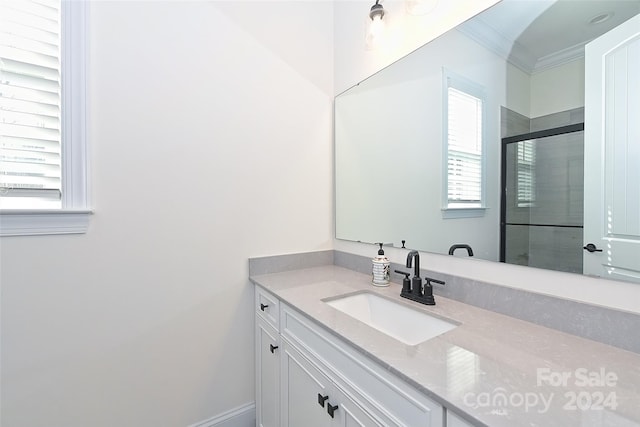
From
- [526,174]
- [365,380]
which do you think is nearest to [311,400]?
[365,380]

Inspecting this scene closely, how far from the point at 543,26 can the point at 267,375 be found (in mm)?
1761

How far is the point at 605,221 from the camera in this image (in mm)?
798

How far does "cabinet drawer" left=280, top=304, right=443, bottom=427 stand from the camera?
24.5 inches

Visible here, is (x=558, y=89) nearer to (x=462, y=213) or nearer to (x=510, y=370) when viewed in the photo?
(x=462, y=213)

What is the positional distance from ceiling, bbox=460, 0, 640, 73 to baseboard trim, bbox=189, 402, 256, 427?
1.98 metres

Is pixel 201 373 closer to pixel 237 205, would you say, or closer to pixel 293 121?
pixel 237 205

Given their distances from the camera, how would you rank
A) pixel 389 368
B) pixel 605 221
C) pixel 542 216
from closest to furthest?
pixel 389 368 → pixel 605 221 → pixel 542 216

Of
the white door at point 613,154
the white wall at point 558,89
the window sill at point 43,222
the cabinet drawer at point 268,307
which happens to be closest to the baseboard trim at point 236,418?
the cabinet drawer at point 268,307

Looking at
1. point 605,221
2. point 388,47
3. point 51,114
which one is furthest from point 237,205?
point 605,221

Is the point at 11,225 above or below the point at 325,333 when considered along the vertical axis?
above

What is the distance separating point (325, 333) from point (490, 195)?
31.6 inches

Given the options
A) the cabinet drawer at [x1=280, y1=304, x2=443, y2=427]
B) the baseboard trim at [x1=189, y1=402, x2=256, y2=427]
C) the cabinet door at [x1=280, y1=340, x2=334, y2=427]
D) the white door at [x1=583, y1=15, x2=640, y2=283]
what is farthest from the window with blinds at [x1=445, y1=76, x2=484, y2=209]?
the baseboard trim at [x1=189, y1=402, x2=256, y2=427]

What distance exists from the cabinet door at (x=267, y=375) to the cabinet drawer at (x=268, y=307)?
3 centimetres

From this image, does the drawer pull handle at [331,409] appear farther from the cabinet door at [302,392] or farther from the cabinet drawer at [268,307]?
the cabinet drawer at [268,307]
